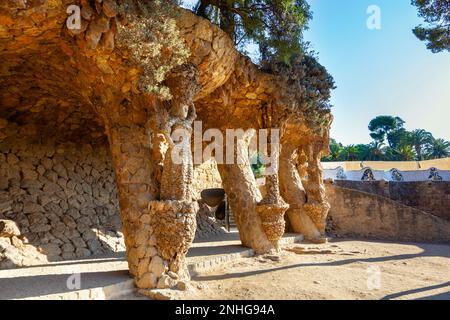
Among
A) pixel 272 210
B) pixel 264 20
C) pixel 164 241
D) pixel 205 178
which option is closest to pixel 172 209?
pixel 164 241

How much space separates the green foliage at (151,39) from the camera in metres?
4.46

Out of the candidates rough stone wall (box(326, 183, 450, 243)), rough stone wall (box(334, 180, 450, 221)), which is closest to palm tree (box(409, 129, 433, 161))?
rough stone wall (box(334, 180, 450, 221))

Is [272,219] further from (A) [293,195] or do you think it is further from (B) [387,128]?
(B) [387,128]

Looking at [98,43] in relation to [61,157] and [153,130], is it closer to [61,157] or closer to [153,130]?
[153,130]

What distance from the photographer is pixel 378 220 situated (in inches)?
441

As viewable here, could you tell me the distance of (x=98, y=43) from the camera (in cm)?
448

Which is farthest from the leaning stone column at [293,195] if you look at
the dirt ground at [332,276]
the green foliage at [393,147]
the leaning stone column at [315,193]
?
the green foliage at [393,147]

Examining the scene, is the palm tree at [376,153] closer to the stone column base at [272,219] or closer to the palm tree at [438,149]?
the palm tree at [438,149]

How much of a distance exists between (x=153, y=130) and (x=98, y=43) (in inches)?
58.2

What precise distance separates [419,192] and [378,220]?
13.5 ft

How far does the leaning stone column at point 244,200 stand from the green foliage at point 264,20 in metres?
2.48

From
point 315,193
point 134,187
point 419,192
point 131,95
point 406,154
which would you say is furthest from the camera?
point 406,154

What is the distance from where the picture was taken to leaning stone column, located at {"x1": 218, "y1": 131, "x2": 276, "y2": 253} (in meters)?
7.81

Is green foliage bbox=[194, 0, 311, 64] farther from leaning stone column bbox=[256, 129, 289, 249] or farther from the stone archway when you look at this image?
leaning stone column bbox=[256, 129, 289, 249]
